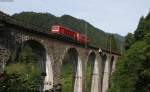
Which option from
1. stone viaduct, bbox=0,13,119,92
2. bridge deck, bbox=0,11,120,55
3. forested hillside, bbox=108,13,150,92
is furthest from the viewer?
forested hillside, bbox=108,13,150,92

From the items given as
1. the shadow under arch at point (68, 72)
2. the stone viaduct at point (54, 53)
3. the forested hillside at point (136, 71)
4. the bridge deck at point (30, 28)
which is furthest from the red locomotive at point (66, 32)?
the forested hillside at point (136, 71)

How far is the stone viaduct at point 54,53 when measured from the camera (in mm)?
21906

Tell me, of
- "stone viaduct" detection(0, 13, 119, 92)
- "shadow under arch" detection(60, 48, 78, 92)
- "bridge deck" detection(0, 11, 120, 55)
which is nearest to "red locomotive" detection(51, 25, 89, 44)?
"bridge deck" detection(0, 11, 120, 55)

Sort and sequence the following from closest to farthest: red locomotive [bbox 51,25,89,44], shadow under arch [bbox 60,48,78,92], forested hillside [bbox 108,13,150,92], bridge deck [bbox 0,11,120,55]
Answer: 1. bridge deck [bbox 0,11,120,55]
2. forested hillside [bbox 108,13,150,92]
3. red locomotive [bbox 51,25,89,44]
4. shadow under arch [bbox 60,48,78,92]

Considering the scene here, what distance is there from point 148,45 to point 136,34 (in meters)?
7.86

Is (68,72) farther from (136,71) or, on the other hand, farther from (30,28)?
(30,28)

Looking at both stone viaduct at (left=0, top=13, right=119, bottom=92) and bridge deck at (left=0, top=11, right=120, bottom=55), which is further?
stone viaduct at (left=0, top=13, right=119, bottom=92)

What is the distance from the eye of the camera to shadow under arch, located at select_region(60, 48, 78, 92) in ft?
127

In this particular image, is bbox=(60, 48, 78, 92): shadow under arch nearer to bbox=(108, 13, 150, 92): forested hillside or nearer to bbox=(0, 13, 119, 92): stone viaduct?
bbox=(0, 13, 119, 92): stone viaduct

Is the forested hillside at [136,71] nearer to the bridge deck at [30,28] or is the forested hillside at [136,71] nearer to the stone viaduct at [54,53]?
the stone viaduct at [54,53]

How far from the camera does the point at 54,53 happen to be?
3006 centimetres

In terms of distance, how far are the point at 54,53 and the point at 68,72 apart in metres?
91.2

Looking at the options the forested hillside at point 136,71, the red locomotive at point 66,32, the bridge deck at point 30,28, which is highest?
the red locomotive at point 66,32

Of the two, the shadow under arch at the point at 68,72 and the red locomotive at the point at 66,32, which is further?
the shadow under arch at the point at 68,72
